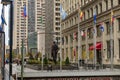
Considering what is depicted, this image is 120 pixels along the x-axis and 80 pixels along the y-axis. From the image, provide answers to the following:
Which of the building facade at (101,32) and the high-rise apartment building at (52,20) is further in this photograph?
the high-rise apartment building at (52,20)

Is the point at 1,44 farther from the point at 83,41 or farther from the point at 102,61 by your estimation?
the point at 83,41

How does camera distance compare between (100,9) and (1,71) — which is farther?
(100,9)

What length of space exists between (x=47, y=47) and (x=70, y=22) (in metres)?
62.6

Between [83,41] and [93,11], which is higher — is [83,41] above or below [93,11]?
below

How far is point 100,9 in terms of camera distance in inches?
2672

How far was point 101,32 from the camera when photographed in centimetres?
6675

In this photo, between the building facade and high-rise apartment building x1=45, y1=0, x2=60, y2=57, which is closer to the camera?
the building facade

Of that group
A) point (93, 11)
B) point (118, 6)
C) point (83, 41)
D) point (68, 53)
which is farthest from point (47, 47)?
point (118, 6)

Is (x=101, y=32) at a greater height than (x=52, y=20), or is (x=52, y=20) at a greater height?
(x=52, y=20)

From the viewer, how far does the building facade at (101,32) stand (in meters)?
59.0

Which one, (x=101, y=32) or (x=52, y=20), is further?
(x=52, y=20)

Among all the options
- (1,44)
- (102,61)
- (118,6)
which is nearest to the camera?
(1,44)

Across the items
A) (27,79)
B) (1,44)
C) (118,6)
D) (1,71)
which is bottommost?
(27,79)

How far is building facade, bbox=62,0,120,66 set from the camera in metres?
59.0
